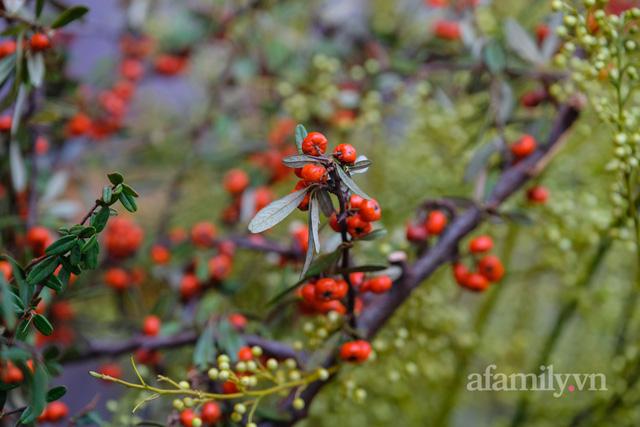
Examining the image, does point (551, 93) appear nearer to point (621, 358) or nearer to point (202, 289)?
point (621, 358)

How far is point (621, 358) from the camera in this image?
26.2 inches

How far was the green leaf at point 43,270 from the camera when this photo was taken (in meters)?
0.39

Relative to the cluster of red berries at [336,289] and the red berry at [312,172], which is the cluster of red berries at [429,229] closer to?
the cluster of red berries at [336,289]

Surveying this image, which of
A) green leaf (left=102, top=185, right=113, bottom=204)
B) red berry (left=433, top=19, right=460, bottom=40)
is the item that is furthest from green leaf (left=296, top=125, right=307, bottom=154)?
red berry (left=433, top=19, right=460, bottom=40)

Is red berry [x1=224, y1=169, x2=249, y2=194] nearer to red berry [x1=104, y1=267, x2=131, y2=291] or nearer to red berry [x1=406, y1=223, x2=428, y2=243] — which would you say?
red berry [x1=104, y1=267, x2=131, y2=291]

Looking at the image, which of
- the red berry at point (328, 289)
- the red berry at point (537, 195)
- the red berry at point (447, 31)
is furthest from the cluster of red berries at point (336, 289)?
the red berry at point (447, 31)

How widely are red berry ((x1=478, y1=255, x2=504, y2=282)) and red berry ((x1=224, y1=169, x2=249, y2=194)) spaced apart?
0.33 m

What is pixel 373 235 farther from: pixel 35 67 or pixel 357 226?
pixel 35 67

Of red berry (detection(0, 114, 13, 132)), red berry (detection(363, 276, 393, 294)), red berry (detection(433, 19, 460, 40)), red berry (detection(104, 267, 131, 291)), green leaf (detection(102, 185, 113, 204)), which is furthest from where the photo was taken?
red berry (detection(433, 19, 460, 40))

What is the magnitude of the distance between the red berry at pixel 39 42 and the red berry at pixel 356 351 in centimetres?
35

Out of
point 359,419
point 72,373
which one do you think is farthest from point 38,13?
point 72,373

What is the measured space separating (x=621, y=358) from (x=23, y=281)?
597 millimetres

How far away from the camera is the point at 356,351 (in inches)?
17.7

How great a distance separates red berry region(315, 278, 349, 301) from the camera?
1.39 feet
